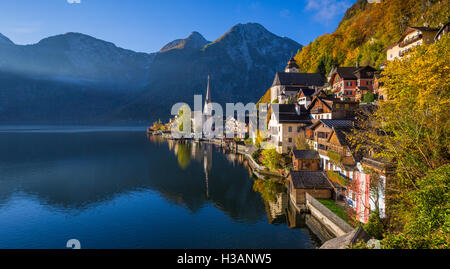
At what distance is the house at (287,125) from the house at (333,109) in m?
2.76

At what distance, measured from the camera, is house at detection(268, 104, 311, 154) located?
5478 cm

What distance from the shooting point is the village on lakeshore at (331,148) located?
23688 millimetres

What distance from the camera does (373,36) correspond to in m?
86.2

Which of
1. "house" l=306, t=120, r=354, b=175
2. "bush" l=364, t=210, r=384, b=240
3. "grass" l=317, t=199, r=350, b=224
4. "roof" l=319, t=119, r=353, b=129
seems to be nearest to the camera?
"bush" l=364, t=210, r=384, b=240

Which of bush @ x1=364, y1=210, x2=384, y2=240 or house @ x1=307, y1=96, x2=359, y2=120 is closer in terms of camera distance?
bush @ x1=364, y1=210, x2=384, y2=240

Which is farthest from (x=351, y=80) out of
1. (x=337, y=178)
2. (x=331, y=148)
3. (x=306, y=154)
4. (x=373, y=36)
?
(x=337, y=178)

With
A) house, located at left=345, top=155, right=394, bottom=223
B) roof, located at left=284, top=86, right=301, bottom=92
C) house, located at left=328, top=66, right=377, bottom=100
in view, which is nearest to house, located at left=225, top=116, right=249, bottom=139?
roof, located at left=284, top=86, right=301, bottom=92

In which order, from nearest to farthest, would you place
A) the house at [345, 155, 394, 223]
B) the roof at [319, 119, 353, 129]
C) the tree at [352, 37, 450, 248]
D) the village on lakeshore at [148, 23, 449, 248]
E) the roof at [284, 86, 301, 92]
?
the tree at [352, 37, 450, 248] → the house at [345, 155, 394, 223] → the village on lakeshore at [148, 23, 449, 248] → the roof at [319, 119, 353, 129] → the roof at [284, 86, 301, 92]

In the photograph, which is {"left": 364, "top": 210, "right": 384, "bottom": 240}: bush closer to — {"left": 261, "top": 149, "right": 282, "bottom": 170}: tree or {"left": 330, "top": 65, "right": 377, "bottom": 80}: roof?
{"left": 261, "top": 149, "right": 282, "bottom": 170}: tree

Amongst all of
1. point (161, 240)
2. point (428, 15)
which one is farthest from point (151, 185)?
Result: point (428, 15)

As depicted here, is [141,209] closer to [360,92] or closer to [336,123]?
[336,123]

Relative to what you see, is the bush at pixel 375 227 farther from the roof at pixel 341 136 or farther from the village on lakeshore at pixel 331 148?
the roof at pixel 341 136

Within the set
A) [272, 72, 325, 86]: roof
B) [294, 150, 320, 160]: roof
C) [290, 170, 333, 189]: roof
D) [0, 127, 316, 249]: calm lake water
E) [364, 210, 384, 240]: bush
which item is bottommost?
[0, 127, 316, 249]: calm lake water
